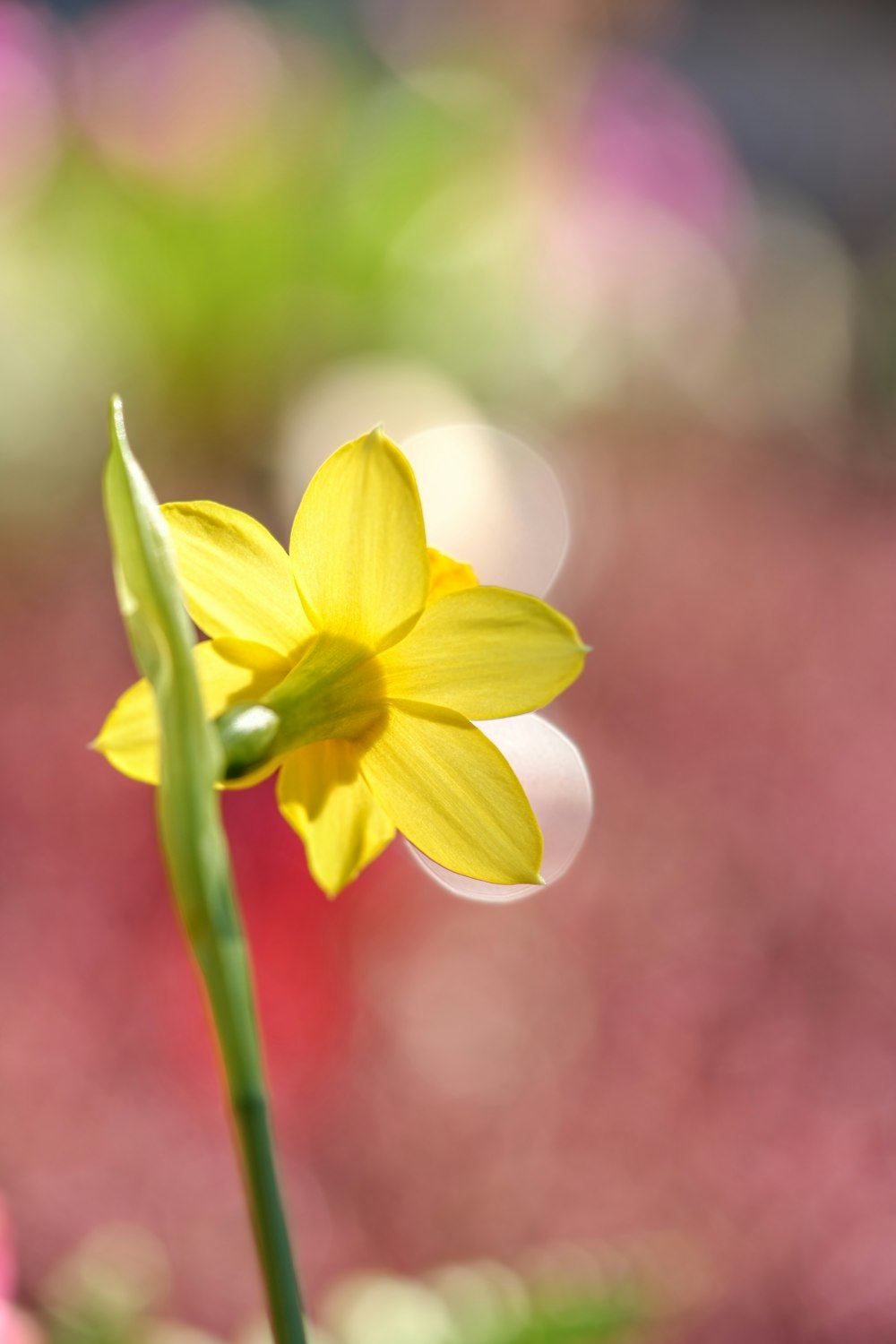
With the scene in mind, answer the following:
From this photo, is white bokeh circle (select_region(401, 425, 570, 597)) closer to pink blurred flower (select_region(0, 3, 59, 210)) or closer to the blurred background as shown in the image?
the blurred background

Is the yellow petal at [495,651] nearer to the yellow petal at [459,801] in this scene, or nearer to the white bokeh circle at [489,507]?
the yellow petal at [459,801]

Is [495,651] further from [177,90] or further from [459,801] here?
[177,90]

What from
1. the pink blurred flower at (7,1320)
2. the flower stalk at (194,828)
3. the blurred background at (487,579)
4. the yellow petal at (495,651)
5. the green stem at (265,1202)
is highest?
the blurred background at (487,579)

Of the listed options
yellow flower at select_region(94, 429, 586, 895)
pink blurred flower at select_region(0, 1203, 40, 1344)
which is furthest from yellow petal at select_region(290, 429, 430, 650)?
pink blurred flower at select_region(0, 1203, 40, 1344)

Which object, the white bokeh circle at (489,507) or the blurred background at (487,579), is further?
the white bokeh circle at (489,507)

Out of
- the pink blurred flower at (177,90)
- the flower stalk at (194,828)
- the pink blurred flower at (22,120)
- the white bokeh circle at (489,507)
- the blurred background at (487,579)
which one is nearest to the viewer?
the flower stalk at (194,828)

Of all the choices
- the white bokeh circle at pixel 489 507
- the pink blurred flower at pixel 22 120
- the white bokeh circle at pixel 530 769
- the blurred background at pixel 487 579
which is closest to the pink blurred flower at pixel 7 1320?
the blurred background at pixel 487 579

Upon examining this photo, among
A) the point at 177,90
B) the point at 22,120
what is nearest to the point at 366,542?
the point at 22,120
